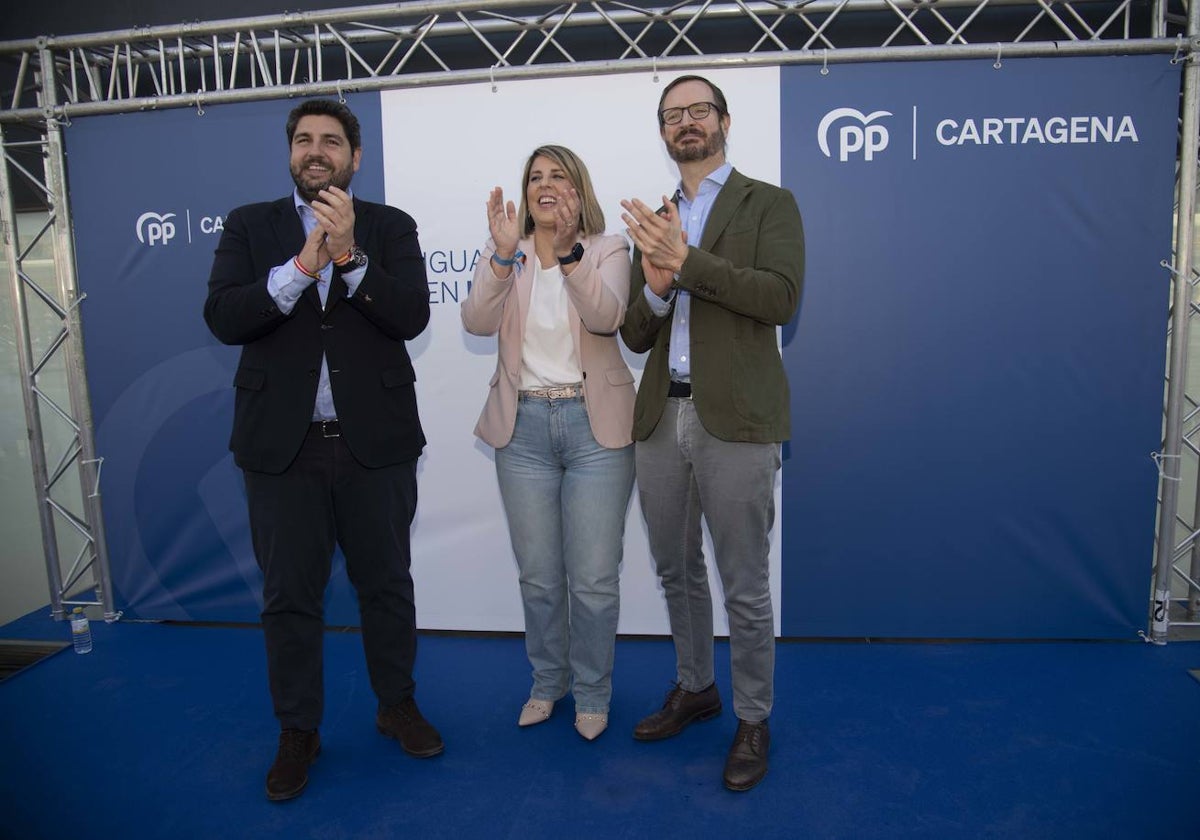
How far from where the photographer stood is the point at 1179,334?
3031 mm

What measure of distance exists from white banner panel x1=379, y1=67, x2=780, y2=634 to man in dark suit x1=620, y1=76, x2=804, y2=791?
3.28 feet

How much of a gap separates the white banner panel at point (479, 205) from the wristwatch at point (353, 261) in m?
1.25

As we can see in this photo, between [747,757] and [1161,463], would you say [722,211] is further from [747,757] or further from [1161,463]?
[1161,463]

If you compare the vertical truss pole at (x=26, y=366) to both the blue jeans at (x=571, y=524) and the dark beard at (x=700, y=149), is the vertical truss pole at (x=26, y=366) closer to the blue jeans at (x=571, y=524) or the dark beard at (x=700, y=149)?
the blue jeans at (x=571, y=524)

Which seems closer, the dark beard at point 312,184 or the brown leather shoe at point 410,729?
the dark beard at point 312,184

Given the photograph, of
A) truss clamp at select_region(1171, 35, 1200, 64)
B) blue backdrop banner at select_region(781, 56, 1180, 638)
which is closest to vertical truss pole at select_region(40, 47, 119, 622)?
blue backdrop banner at select_region(781, 56, 1180, 638)

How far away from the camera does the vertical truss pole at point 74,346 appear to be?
3457mm

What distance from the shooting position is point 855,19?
3.32 m

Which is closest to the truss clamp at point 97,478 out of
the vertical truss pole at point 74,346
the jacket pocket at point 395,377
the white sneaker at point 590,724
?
the vertical truss pole at point 74,346

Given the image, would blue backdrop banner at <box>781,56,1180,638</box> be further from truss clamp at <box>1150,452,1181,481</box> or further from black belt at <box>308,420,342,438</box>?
black belt at <box>308,420,342,438</box>

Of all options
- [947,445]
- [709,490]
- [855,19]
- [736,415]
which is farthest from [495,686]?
[855,19]

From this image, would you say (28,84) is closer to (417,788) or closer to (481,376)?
(481,376)

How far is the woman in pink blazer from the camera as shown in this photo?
89.5 inches

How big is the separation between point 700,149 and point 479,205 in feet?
4.62
